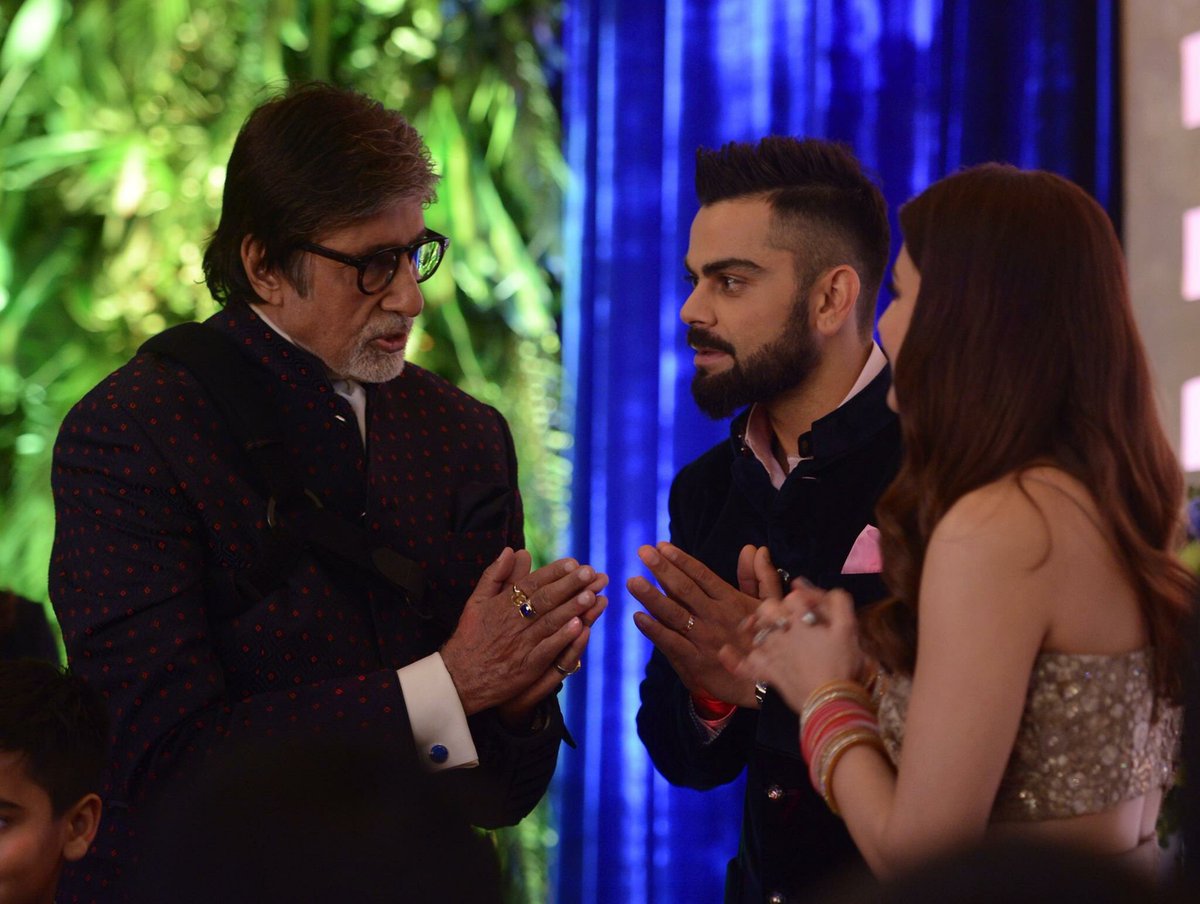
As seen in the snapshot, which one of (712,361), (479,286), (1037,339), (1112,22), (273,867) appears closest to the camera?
(273,867)

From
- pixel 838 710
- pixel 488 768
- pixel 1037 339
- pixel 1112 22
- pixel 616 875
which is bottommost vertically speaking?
pixel 616 875

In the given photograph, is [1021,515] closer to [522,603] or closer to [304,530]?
[522,603]

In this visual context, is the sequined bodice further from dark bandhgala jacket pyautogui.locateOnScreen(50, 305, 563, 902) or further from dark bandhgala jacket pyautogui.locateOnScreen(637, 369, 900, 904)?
dark bandhgala jacket pyautogui.locateOnScreen(50, 305, 563, 902)

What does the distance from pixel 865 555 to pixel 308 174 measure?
0.92 meters

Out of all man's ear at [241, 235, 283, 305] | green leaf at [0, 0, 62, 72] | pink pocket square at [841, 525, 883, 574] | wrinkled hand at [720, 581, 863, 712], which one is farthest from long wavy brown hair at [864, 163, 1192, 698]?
green leaf at [0, 0, 62, 72]

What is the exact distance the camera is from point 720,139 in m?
2.95

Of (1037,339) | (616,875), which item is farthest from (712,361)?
(616,875)

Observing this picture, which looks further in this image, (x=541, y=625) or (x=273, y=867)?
(x=541, y=625)

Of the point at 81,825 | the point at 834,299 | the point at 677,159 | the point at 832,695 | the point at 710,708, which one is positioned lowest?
the point at 81,825

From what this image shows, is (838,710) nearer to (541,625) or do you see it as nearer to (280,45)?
(541,625)

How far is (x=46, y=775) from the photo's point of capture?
5.78 feet

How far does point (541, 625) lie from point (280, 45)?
2.16m

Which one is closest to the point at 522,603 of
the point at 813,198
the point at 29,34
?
the point at 813,198

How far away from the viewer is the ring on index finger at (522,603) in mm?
1829
